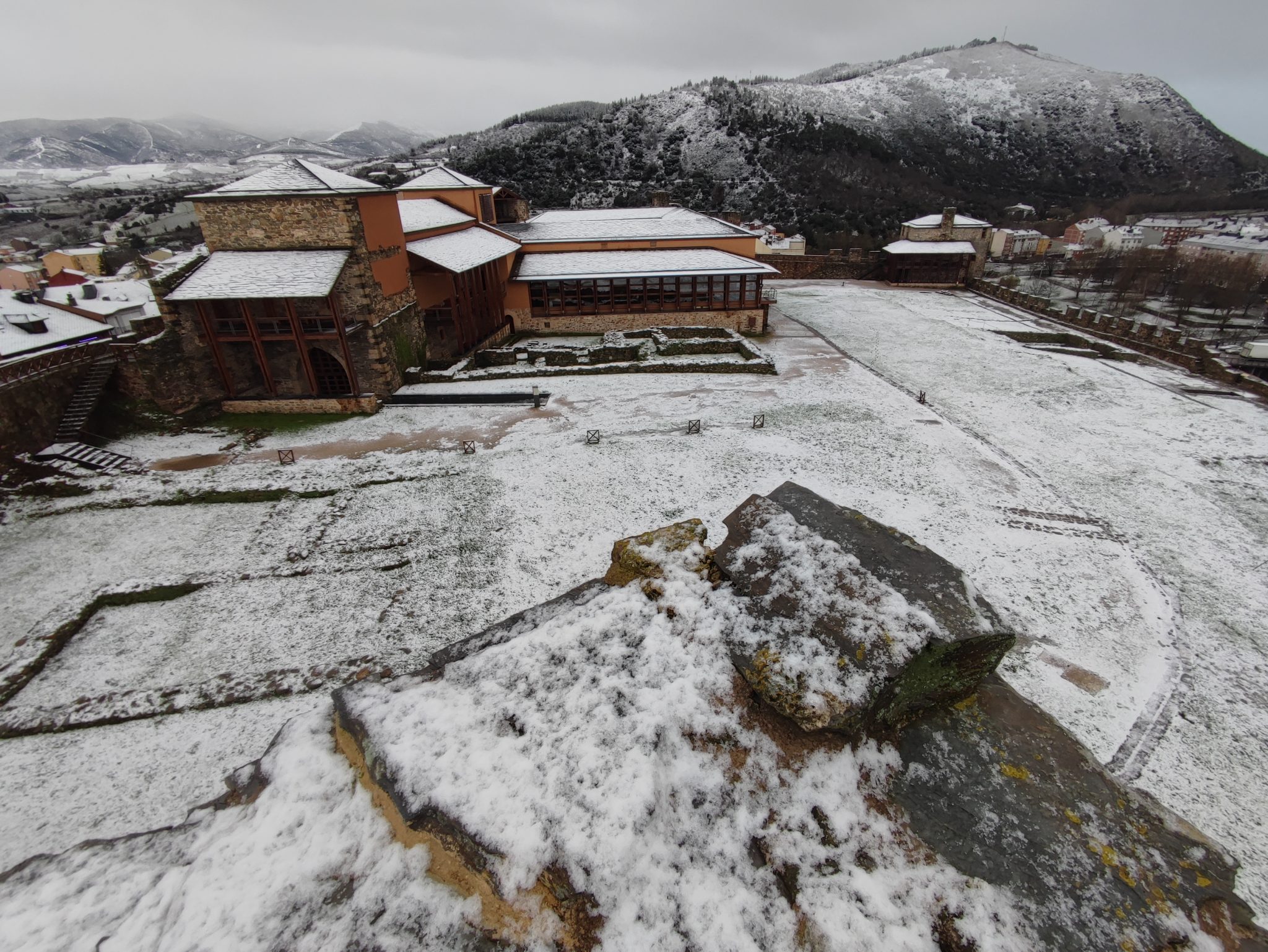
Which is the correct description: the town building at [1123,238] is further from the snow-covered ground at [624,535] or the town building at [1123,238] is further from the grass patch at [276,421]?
the grass patch at [276,421]

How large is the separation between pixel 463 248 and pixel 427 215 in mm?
3467

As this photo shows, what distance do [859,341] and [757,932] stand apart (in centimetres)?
2825

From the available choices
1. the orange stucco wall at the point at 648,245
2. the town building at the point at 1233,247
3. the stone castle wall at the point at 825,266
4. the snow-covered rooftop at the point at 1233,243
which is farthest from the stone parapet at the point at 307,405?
the snow-covered rooftop at the point at 1233,243

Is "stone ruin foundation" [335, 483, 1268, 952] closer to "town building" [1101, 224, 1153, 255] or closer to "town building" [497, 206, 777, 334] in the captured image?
"town building" [497, 206, 777, 334]

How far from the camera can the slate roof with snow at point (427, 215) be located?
24.0 meters

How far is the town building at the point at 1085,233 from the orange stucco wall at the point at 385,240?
86130mm

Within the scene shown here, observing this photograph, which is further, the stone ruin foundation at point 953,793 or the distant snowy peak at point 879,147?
the distant snowy peak at point 879,147

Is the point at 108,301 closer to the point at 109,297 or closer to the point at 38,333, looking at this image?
the point at 109,297

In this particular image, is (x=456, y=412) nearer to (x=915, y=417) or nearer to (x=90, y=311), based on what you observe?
(x=915, y=417)

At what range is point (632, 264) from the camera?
93.6 ft

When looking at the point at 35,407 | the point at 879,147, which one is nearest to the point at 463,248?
the point at 35,407

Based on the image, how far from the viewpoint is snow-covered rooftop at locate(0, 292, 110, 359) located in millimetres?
28359

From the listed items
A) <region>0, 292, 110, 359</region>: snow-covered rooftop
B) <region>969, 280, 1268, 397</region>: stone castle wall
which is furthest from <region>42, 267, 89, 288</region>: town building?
<region>969, 280, 1268, 397</region>: stone castle wall

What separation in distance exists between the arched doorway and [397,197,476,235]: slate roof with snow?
6175 millimetres
